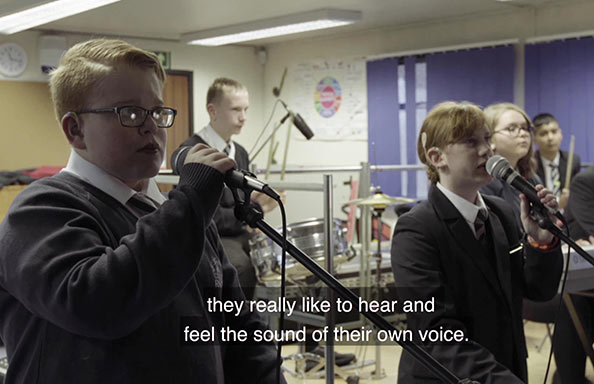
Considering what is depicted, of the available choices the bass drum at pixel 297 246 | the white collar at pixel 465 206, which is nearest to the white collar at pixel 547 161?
the bass drum at pixel 297 246

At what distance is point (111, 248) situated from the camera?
4.14ft

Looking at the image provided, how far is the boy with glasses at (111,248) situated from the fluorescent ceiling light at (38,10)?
4.28m

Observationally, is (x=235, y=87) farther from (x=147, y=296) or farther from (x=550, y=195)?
(x=147, y=296)

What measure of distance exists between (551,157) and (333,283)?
5117mm

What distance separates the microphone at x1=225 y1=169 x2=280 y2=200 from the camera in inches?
49.1

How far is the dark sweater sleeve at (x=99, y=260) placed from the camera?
1.18 metres

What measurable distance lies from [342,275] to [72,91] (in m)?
3.70

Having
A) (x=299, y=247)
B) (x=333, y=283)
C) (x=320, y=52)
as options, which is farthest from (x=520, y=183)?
(x=320, y=52)

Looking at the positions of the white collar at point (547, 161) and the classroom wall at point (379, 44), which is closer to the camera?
the white collar at point (547, 161)

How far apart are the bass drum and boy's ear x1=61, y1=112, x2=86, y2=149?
109 inches

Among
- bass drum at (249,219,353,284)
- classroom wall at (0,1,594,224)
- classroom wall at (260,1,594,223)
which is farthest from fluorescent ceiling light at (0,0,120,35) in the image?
classroom wall at (260,1,594,223)

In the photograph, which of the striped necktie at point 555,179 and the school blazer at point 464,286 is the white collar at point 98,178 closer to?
the school blazer at point 464,286

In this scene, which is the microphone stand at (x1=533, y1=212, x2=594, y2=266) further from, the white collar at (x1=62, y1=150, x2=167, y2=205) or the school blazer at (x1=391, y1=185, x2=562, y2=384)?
the white collar at (x1=62, y1=150, x2=167, y2=205)

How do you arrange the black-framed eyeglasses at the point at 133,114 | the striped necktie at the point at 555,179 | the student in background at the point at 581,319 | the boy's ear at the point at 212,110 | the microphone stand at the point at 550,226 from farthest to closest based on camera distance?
the striped necktie at the point at 555,179, the boy's ear at the point at 212,110, the student in background at the point at 581,319, the microphone stand at the point at 550,226, the black-framed eyeglasses at the point at 133,114
